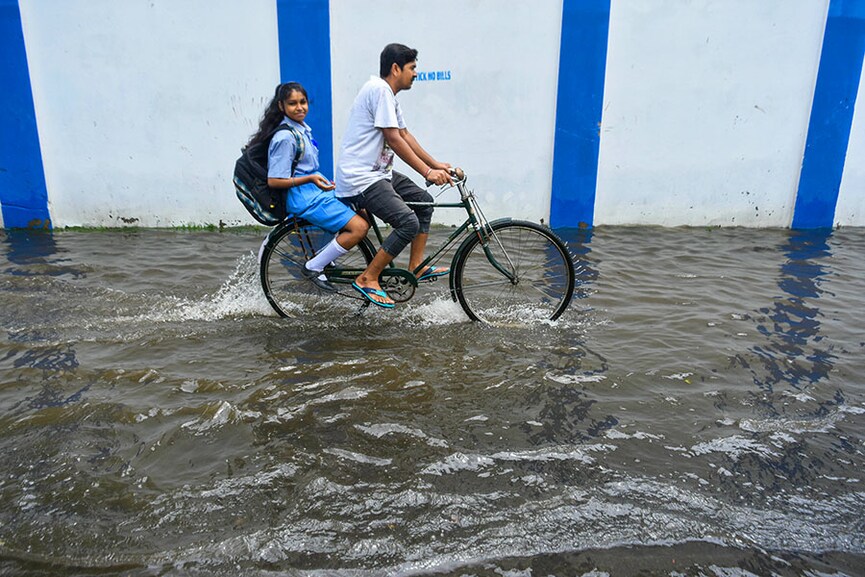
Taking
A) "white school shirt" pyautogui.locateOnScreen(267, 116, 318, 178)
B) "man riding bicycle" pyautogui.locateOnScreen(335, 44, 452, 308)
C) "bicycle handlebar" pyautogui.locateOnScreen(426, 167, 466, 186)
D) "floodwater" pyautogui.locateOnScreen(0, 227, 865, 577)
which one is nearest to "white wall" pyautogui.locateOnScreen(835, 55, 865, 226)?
"floodwater" pyautogui.locateOnScreen(0, 227, 865, 577)

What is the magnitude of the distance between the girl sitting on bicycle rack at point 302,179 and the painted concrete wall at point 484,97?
10.5 feet

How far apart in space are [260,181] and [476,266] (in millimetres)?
1661

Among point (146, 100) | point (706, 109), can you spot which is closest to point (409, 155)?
point (146, 100)

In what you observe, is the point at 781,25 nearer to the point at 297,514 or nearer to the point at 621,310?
Answer: the point at 621,310

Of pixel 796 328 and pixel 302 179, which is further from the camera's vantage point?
pixel 796 328

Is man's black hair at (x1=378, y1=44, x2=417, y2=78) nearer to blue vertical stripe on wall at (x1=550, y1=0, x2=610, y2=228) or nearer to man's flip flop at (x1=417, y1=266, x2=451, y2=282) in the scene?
man's flip flop at (x1=417, y1=266, x2=451, y2=282)

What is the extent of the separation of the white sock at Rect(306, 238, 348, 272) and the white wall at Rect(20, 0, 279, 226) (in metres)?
3.54

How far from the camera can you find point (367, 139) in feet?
13.9

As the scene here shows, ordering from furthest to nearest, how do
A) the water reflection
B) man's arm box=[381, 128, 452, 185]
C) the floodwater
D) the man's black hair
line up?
man's arm box=[381, 128, 452, 185], the man's black hair, the water reflection, the floodwater

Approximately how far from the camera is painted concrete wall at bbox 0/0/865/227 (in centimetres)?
720

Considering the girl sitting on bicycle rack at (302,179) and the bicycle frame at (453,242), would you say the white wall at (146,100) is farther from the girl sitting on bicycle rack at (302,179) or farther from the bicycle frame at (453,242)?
the bicycle frame at (453,242)

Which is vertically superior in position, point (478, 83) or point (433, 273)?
point (478, 83)

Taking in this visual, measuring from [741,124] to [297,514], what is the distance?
7.33 meters

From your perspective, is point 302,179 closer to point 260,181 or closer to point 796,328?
point 260,181
